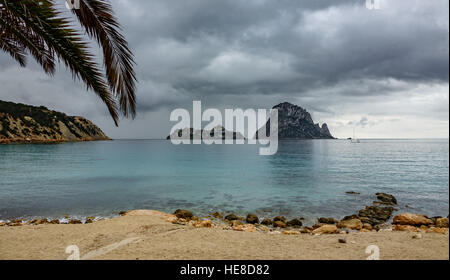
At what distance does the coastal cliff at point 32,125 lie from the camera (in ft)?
371

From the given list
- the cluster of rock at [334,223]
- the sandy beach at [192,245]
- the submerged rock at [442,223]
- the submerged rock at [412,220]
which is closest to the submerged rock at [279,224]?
the cluster of rock at [334,223]

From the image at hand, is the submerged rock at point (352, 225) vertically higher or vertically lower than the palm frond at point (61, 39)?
lower

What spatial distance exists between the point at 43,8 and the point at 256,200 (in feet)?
50.6

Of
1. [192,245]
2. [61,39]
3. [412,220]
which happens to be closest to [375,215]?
[412,220]

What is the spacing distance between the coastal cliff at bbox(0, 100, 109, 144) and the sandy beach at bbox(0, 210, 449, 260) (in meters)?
140

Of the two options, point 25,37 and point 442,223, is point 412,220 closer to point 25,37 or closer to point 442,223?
point 442,223

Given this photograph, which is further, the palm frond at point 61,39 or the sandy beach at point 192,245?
the sandy beach at point 192,245

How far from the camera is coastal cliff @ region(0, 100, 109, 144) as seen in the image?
112938 mm

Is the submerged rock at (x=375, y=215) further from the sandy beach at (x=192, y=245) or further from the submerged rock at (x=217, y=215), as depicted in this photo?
the submerged rock at (x=217, y=215)

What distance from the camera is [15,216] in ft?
41.4

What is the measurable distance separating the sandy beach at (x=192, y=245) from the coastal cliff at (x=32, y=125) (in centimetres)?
13988

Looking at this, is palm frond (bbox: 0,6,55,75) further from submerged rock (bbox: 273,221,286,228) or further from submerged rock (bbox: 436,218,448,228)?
submerged rock (bbox: 436,218,448,228)

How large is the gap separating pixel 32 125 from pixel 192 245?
6174 inches
